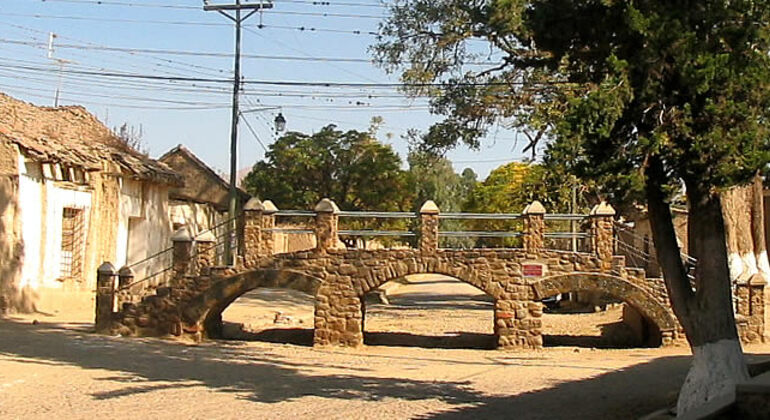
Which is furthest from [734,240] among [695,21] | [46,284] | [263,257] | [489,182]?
[489,182]

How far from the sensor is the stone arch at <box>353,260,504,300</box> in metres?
20.6

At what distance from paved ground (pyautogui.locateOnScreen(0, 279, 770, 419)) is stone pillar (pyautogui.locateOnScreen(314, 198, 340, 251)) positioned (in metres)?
2.42

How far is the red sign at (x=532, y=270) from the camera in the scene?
20469mm

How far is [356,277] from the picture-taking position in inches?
819

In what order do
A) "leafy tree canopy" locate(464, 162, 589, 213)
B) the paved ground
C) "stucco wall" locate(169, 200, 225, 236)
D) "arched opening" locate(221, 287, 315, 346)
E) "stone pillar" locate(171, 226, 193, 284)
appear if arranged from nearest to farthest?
the paved ground → "stone pillar" locate(171, 226, 193, 284) → "arched opening" locate(221, 287, 315, 346) → "stucco wall" locate(169, 200, 225, 236) → "leafy tree canopy" locate(464, 162, 589, 213)

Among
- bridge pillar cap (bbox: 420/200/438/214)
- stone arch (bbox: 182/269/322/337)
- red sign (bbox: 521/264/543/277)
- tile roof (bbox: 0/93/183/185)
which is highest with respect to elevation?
tile roof (bbox: 0/93/183/185)

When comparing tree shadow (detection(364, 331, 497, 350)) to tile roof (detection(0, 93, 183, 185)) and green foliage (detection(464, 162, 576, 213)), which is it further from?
green foliage (detection(464, 162, 576, 213))

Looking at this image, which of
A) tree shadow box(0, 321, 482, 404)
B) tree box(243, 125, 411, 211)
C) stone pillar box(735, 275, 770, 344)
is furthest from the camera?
tree box(243, 125, 411, 211)

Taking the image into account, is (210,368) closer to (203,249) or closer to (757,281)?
(203,249)

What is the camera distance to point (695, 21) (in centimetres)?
983

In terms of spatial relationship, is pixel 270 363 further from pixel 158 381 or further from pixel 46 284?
pixel 46 284

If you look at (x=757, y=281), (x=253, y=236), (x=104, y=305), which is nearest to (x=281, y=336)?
(x=253, y=236)

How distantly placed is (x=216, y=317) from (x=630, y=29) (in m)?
14.8

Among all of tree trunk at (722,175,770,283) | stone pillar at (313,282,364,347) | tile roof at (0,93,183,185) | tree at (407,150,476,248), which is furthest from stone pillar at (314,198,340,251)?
tree at (407,150,476,248)
